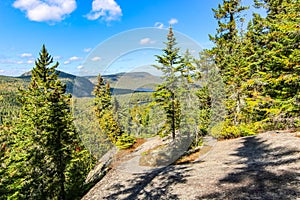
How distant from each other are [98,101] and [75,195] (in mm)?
19371

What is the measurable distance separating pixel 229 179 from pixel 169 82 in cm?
779

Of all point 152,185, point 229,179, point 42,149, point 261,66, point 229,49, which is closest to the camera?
point 229,179

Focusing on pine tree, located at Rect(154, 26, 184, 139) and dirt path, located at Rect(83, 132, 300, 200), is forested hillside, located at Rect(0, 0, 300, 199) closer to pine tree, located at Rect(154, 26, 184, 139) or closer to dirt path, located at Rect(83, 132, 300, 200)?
pine tree, located at Rect(154, 26, 184, 139)

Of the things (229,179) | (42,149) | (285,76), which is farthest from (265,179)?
(42,149)

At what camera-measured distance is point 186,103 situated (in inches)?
724

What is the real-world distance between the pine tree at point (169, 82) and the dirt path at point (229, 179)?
4790 mm

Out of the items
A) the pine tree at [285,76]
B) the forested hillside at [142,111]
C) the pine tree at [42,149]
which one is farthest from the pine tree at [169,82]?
the pine tree at [42,149]

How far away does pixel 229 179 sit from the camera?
991 centimetres

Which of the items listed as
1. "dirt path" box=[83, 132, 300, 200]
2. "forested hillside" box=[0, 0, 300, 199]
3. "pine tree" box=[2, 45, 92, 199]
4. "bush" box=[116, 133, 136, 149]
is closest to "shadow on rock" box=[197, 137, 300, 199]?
"dirt path" box=[83, 132, 300, 200]

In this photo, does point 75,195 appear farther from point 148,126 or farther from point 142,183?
point 148,126

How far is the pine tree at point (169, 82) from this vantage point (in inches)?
598

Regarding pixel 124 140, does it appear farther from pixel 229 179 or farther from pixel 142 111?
pixel 229 179

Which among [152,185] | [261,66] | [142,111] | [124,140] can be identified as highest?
[261,66]

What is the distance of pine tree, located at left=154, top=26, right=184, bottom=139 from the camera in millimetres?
15188
